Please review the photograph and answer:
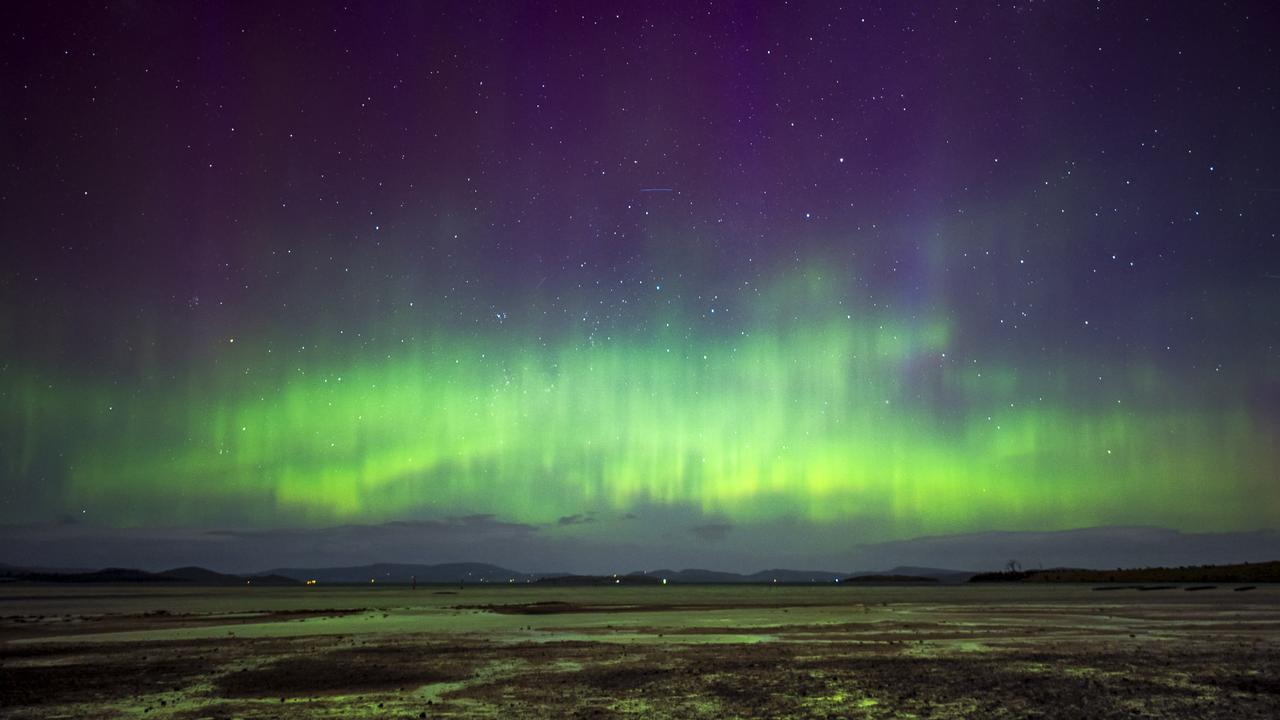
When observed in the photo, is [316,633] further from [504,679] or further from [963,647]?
[963,647]

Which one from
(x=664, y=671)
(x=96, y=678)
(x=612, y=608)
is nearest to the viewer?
(x=96, y=678)

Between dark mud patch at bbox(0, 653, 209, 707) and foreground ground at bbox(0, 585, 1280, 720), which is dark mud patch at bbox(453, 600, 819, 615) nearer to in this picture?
foreground ground at bbox(0, 585, 1280, 720)

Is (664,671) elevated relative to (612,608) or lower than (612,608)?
elevated

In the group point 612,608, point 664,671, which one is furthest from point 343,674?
point 612,608

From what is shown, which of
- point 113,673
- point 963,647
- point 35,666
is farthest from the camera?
point 963,647

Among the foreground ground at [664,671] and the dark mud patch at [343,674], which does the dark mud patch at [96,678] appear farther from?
the dark mud patch at [343,674]

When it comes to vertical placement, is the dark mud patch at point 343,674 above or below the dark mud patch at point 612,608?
above

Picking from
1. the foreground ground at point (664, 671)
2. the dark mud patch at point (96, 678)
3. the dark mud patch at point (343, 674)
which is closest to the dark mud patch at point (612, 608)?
the foreground ground at point (664, 671)

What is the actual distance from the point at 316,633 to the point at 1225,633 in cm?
3901

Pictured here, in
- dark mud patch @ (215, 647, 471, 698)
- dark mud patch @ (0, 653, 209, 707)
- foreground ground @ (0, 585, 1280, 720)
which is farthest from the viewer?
dark mud patch @ (215, 647, 471, 698)

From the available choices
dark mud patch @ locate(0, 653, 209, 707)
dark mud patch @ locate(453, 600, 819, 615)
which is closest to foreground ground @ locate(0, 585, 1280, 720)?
dark mud patch @ locate(0, 653, 209, 707)

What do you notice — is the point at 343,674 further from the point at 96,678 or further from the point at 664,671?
the point at 664,671

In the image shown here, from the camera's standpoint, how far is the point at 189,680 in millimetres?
22156

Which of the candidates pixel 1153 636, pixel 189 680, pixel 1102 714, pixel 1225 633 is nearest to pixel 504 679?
pixel 189 680
